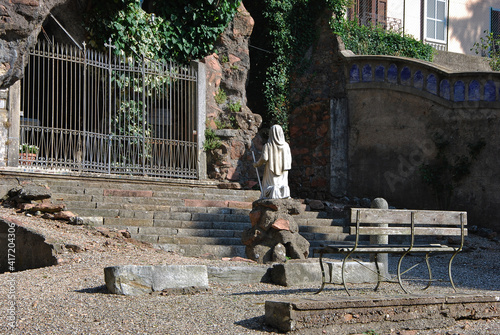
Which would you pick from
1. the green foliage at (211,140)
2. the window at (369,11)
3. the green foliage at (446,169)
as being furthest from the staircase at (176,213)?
the window at (369,11)

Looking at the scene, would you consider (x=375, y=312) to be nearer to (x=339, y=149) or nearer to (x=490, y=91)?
(x=490, y=91)

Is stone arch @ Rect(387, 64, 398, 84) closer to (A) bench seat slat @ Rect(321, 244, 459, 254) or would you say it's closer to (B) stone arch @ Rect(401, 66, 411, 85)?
(B) stone arch @ Rect(401, 66, 411, 85)

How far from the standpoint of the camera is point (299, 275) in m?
7.36

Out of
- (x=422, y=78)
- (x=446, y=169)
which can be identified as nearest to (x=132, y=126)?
(x=422, y=78)

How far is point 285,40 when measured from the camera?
1694 centimetres

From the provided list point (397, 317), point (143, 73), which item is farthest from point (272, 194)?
point (143, 73)

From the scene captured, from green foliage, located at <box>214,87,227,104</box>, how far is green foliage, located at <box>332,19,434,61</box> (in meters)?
3.31

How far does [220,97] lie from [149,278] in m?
9.94

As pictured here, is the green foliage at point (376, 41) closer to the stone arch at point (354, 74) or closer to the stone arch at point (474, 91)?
the stone arch at point (354, 74)

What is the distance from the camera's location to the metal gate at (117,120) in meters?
12.7

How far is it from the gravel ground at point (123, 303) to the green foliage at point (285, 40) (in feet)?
28.6

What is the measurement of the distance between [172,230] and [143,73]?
4.81 metres

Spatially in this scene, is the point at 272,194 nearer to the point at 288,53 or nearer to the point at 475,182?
the point at 475,182

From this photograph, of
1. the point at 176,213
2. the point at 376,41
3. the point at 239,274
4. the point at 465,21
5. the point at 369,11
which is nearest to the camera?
the point at 239,274
